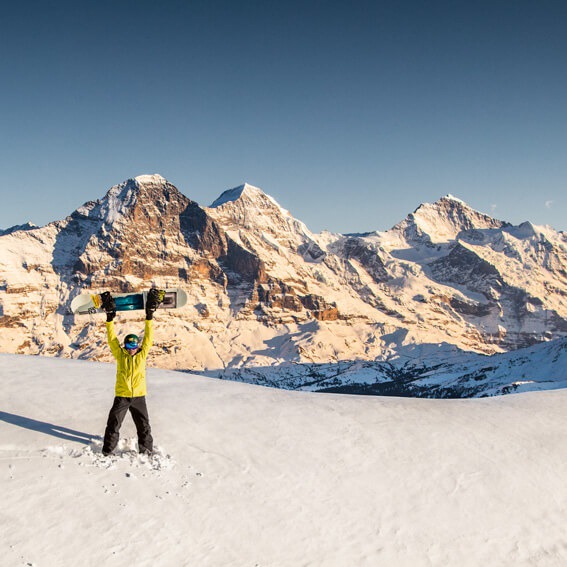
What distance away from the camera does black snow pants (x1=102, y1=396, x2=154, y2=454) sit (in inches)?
385

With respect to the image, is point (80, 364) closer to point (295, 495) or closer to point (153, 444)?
point (153, 444)

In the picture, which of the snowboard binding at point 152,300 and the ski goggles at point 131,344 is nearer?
the ski goggles at point 131,344

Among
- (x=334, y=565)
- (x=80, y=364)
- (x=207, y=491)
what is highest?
(x=80, y=364)

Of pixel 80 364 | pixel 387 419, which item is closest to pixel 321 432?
pixel 387 419

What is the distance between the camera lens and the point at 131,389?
1023 cm

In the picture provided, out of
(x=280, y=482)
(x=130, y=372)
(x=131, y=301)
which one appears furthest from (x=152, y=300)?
(x=280, y=482)

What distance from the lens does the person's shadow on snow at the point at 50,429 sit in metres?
10.4

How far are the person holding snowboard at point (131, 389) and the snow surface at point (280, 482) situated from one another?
0.37m

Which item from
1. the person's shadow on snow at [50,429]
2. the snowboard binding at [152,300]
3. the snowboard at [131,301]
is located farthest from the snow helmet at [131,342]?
the person's shadow on snow at [50,429]

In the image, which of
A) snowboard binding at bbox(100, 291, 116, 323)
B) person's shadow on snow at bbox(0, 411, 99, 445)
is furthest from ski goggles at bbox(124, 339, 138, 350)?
person's shadow on snow at bbox(0, 411, 99, 445)

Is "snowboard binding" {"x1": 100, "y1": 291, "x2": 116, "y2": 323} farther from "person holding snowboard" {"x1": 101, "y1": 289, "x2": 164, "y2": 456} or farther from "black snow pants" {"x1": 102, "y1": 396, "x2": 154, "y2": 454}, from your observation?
"black snow pants" {"x1": 102, "y1": 396, "x2": 154, "y2": 454}

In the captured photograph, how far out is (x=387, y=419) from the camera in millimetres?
12508

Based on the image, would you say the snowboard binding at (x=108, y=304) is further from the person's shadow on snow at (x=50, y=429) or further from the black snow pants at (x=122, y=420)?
the person's shadow on snow at (x=50, y=429)

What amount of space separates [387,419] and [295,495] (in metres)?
4.16
